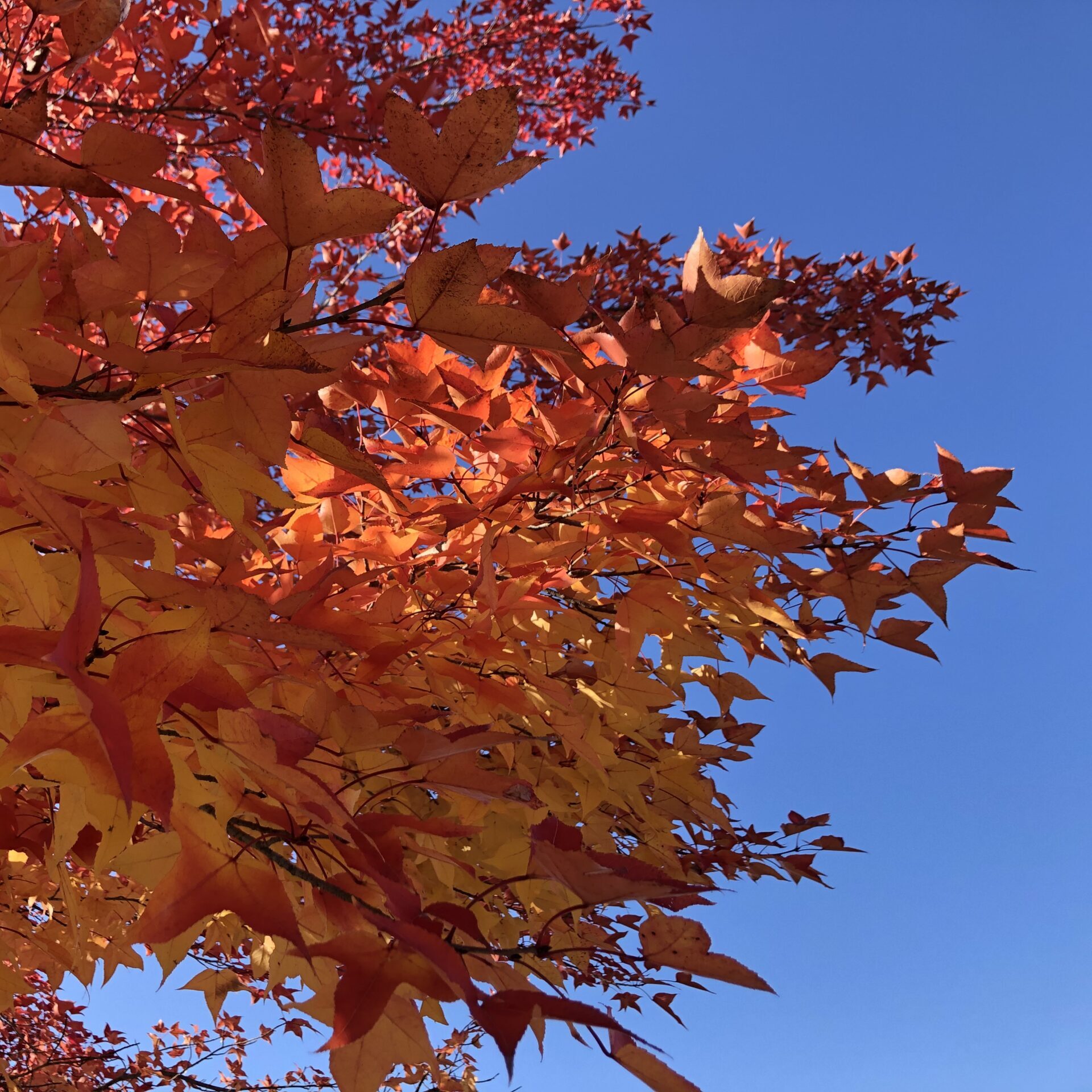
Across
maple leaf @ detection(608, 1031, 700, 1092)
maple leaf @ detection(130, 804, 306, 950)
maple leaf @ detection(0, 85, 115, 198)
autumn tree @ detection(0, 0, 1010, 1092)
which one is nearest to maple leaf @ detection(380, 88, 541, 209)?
autumn tree @ detection(0, 0, 1010, 1092)

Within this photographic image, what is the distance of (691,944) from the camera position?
0.64 meters

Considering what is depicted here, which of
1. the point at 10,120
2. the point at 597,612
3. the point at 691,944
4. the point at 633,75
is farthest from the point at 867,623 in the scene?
the point at 633,75

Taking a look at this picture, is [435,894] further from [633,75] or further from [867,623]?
[633,75]

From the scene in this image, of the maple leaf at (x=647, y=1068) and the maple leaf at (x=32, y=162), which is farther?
the maple leaf at (x=32, y=162)

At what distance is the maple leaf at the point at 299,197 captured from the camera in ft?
1.84

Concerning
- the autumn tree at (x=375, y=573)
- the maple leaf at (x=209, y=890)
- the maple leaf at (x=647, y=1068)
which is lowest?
the maple leaf at (x=647, y=1068)

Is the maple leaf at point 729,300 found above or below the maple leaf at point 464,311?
above

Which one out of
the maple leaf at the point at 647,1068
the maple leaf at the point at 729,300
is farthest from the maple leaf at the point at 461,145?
the maple leaf at the point at 647,1068

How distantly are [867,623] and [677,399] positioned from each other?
1.55 feet

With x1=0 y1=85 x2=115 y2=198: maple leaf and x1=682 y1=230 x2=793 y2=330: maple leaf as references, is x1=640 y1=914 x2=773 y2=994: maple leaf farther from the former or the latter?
x1=0 y1=85 x2=115 y2=198: maple leaf

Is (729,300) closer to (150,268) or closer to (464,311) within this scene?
(464,311)

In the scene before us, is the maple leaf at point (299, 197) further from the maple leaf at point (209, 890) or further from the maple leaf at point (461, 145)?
the maple leaf at point (209, 890)

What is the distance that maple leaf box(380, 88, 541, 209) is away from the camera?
0.58 m

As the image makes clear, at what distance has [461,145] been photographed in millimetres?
592
